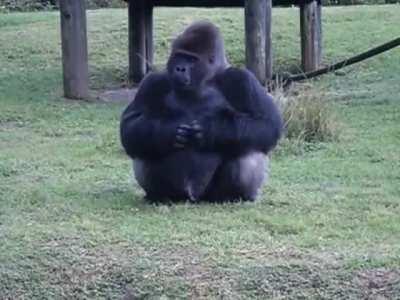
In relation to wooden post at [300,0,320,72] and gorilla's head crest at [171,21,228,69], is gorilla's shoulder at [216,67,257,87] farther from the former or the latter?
wooden post at [300,0,320,72]

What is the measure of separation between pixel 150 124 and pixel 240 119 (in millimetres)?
439

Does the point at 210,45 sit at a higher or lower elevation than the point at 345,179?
higher

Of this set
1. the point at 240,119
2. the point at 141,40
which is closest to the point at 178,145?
the point at 240,119

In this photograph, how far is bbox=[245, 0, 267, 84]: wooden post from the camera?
9641 millimetres

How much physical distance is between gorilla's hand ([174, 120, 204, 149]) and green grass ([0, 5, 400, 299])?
13.8 inches

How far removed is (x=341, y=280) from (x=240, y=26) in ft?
31.6

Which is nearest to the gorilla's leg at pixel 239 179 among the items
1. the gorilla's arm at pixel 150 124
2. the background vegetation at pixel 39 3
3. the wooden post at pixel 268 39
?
the gorilla's arm at pixel 150 124

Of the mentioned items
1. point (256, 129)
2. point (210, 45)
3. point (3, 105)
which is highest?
point (210, 45)

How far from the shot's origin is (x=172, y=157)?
537 centimetres

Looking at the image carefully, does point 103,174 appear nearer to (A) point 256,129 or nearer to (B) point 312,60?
(A) point 256,129

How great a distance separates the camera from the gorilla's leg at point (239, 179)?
5438 mm

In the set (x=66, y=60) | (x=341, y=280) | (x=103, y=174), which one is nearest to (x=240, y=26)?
(x=66, y=60)

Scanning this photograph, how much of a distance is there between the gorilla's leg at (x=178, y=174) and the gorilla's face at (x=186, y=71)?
33 centimetres

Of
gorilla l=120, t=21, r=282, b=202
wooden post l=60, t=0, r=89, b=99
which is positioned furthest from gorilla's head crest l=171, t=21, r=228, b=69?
wooden post l=60, t=0, r=89, b=99
